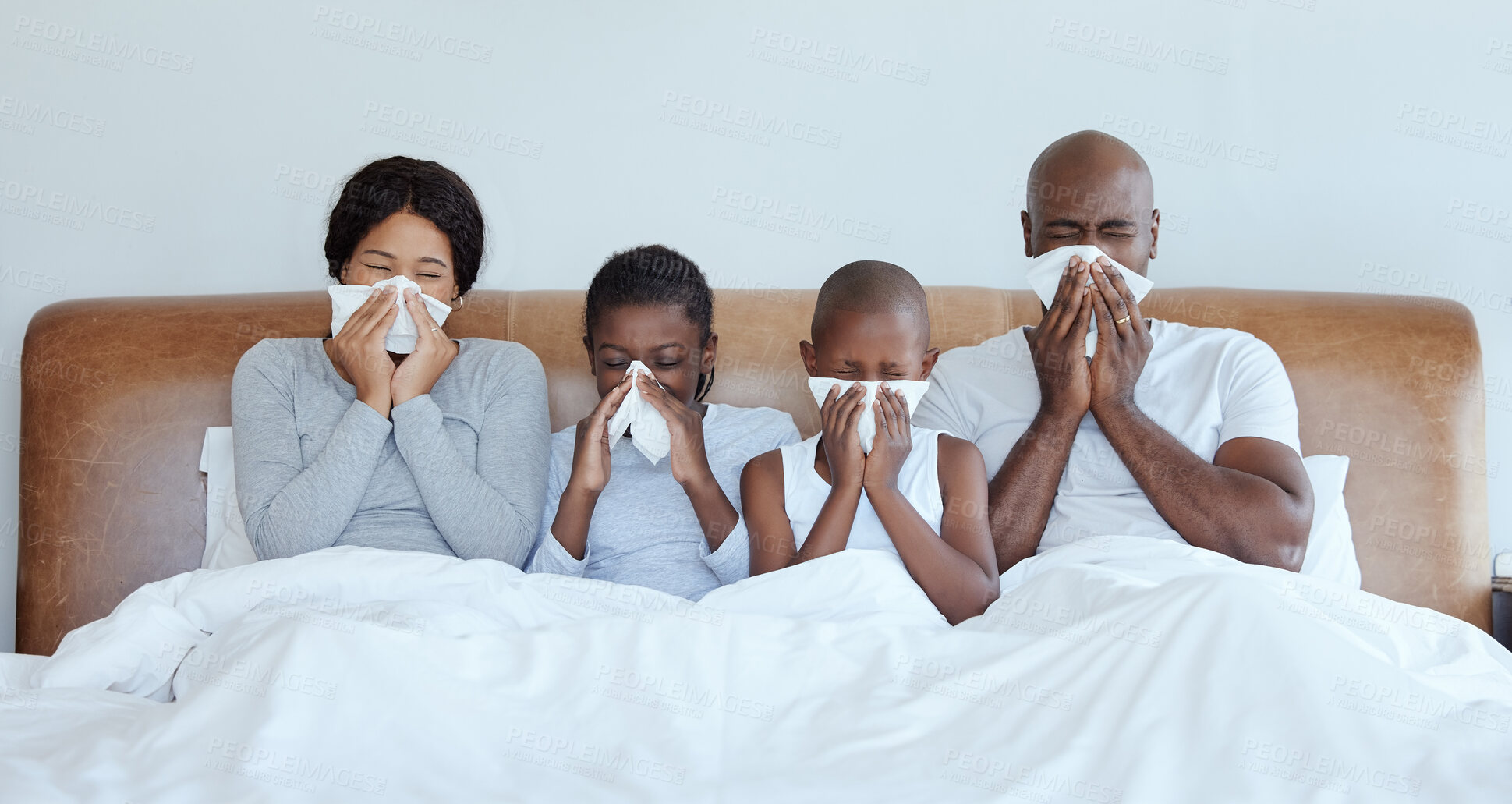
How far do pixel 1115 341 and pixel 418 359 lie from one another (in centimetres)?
125

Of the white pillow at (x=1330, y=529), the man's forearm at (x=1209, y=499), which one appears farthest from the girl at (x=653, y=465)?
the white pillow at (x=1330, y=529)

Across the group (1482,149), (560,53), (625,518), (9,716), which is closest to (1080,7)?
(1482,149)

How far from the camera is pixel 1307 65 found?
8.54 ft

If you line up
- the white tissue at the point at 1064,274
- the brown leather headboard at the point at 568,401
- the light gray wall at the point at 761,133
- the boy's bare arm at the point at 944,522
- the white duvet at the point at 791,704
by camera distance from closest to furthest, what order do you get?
the white duvet at the point at 791,704, the boy's bare arm at the point at 944,522, the white tissue at the point at 1064,274, the brown leather headboard at the point at 568,401, the light gray wall at the point at 761,133

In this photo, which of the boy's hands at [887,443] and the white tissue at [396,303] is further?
the white tissue at [396,303]

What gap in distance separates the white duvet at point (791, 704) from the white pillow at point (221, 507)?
536 millimetres

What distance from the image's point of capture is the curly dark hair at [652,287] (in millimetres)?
1975

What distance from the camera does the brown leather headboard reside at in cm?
208

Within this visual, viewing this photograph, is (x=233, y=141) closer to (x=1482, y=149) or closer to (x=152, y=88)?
(x=152, y=88)

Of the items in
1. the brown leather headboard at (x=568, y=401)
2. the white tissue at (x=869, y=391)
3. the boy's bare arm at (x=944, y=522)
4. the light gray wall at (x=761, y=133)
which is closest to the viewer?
the boy's bare arm at (x=944, y=522)

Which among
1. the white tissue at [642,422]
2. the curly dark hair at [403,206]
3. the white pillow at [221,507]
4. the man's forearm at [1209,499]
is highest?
the curly dark hair at [403,206]

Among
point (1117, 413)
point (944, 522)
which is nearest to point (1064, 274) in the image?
point (1117, 413)

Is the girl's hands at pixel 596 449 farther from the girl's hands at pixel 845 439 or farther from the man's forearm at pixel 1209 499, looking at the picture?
the man's forearm at pixel 1209 499

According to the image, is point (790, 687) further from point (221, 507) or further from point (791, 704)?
point (221, 507)
